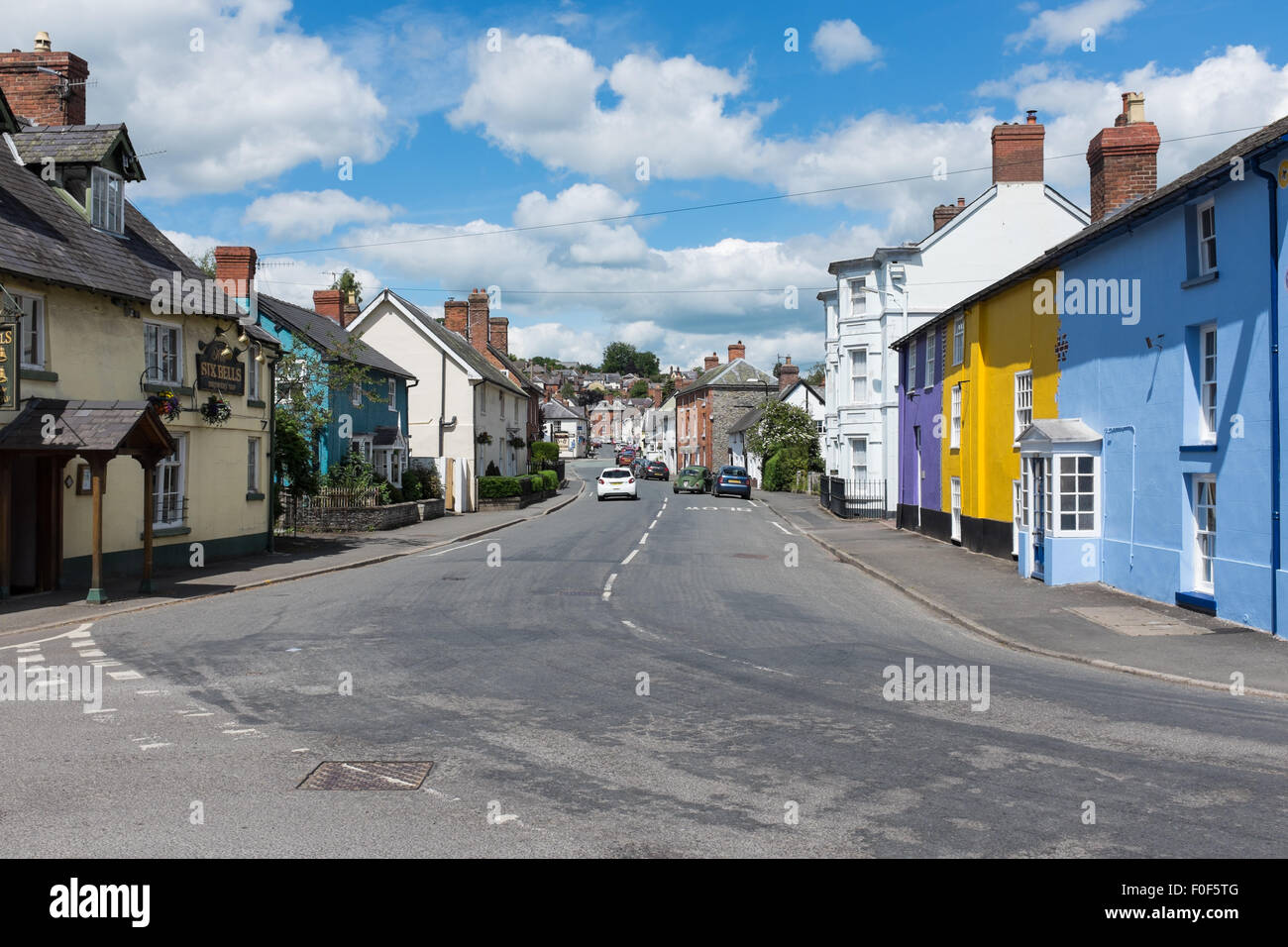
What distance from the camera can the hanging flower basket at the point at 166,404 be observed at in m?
18.5

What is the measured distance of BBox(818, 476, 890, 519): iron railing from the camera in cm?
3831

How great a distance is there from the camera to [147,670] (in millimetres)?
10406

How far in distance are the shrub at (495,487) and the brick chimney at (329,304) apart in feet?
30.6

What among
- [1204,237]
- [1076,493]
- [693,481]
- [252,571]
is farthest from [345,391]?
[693,481]

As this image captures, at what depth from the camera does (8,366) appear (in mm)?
15016

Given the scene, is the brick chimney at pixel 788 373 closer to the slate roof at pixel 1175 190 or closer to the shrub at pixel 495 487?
the shrub at pixel 495 487

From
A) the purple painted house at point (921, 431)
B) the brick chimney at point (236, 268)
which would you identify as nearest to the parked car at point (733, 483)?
the purple painted house at point (921, 431)

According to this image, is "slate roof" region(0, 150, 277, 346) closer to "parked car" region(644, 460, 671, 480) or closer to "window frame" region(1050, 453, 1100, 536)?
"window frame" region(1050, 453, 1100, 536)

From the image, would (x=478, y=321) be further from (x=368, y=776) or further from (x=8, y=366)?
(x=368, y=776)

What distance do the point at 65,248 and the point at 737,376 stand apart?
71.9 m

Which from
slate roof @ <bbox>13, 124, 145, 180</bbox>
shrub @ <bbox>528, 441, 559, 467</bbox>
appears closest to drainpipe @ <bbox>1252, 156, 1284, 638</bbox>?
slate roof @ <bbox>13, 124, 145, 180</bbox>

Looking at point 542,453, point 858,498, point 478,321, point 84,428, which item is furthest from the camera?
point 542,453

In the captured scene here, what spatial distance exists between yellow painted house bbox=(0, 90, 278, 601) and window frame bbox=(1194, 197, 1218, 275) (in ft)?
54.8

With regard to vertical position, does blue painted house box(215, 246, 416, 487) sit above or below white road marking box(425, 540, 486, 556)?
above
